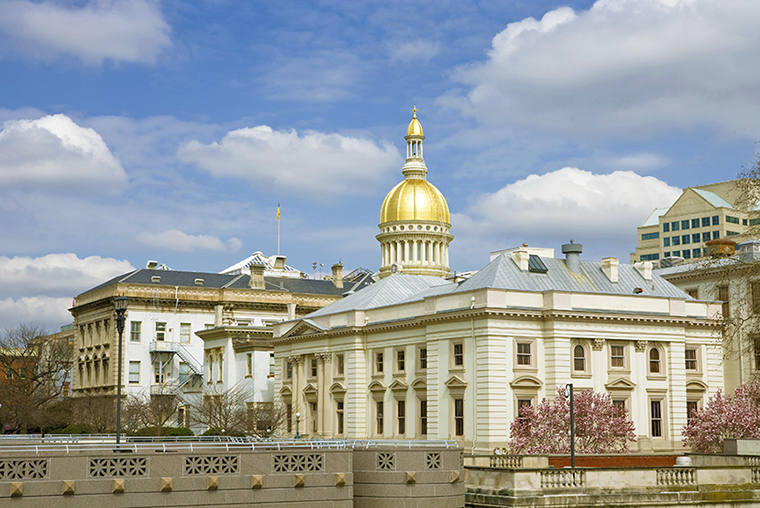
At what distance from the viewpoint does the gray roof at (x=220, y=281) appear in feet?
358

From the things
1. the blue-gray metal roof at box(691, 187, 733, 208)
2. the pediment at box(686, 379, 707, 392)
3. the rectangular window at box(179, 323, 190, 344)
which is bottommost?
the pediment at box(686, 379, 707, 392)

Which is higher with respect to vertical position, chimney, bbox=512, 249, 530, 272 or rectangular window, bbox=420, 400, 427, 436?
chimney, bbox=512, 249, 530, 272

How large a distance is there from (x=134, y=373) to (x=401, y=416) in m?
45.6

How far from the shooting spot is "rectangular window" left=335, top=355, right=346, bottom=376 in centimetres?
Answer: 7169

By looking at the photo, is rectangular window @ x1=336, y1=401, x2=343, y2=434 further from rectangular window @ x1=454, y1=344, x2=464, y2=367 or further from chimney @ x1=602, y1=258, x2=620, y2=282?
chimney @ x1=602, y1=258, x2=620, y2=282

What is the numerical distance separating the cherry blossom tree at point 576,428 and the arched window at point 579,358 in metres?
4.02

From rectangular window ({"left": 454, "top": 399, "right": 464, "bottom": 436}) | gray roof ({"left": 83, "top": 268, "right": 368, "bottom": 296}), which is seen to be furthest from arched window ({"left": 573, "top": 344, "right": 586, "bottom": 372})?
gray roof ({"left": 83, "top": 268, "right": 368, "bottom": 296})

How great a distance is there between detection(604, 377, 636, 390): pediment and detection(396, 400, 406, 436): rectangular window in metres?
13.3

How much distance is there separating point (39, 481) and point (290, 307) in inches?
2624

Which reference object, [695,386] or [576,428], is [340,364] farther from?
[695,386]

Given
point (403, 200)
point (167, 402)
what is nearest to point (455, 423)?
point (167, 402)

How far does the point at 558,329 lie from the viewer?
5884cm

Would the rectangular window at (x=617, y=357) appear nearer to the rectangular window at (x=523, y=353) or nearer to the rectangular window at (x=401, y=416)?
the rectangular window at (x=523, y=353)

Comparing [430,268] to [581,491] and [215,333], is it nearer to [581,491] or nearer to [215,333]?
[215,333]
